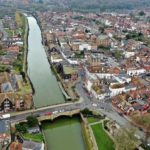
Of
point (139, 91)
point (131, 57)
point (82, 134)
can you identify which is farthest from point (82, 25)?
point (82, 134)

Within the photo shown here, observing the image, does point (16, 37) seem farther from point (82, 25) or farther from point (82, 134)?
point (82, 134)

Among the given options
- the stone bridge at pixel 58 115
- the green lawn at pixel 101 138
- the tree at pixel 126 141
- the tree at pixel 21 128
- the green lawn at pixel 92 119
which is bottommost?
the green lawn at pixel 101 138

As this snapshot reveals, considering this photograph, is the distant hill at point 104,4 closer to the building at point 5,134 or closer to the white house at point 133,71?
the white house at point 133,71

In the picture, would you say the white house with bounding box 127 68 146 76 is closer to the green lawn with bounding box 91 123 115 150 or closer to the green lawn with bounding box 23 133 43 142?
the green lawn with bounding box 91 123 115 150

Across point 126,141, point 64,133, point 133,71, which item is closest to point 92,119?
point 64,133

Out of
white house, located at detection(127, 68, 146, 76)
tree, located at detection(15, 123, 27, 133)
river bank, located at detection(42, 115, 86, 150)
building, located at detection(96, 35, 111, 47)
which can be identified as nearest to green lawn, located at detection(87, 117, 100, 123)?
river bank, located at detection(42, 115, 86, 150)

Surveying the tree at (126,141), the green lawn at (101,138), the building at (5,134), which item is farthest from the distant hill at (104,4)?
the tree at (126,141)

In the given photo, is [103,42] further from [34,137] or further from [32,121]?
[34,137]
